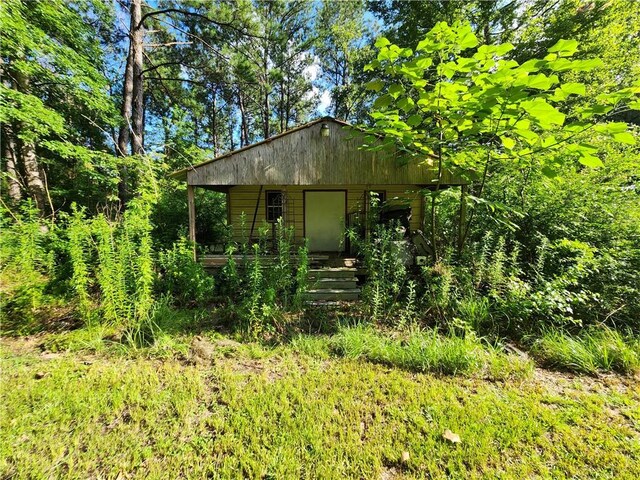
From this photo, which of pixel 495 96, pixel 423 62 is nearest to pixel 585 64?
pixel 495 96

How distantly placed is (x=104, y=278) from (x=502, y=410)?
5.13 meters

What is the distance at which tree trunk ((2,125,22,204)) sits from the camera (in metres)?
7.50

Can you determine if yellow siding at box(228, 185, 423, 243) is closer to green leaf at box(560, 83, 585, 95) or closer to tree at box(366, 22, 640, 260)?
tree at box(366, 22, 640, 260)

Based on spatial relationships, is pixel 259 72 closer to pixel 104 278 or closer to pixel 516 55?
pixel 516 55

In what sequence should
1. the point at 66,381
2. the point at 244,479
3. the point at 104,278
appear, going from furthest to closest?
the point at 104,278 < the point at 66,381 < the point at 244,479

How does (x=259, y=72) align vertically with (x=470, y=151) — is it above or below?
above

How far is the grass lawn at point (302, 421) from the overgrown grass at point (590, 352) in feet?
0.67

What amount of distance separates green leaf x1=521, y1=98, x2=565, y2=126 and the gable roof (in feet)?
9.95

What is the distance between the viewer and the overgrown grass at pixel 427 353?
3148 millimetres

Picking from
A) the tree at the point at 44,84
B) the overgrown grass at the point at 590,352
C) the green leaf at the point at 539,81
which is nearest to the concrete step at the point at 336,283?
the overgrown grass at the point at 590,352

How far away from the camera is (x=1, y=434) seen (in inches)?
88.6

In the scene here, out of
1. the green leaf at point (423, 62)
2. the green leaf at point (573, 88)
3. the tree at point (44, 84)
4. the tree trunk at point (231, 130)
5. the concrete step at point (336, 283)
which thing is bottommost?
the concrete step at point (336, 283)

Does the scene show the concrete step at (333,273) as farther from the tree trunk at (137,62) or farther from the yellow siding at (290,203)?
the tree trunk at (137,62)

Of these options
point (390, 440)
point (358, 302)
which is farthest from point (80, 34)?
point (390, 440)
